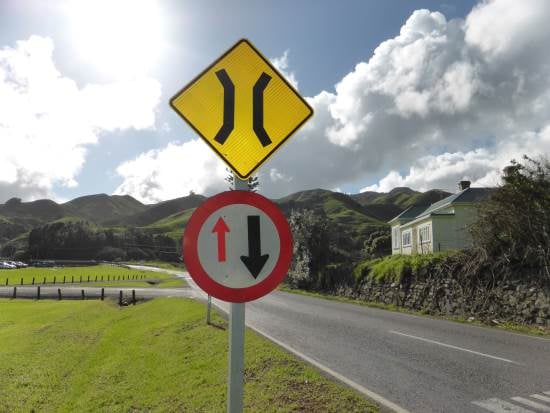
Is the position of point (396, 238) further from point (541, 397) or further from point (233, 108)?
point (233, 108)

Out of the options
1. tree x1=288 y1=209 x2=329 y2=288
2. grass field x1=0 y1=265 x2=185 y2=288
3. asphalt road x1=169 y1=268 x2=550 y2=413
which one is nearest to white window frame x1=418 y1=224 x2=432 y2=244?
tree x1=288 y1=209 x2=329 y2=288

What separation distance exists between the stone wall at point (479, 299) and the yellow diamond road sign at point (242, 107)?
15.1m

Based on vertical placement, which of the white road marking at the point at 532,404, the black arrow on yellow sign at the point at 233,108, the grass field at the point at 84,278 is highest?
the black arrow on yellow sign at the point at 233,108

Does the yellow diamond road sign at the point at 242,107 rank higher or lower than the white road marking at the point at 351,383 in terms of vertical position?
higher

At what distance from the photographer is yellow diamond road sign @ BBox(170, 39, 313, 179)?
3.00m

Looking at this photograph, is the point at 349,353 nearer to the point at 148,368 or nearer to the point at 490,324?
the point at 148,368

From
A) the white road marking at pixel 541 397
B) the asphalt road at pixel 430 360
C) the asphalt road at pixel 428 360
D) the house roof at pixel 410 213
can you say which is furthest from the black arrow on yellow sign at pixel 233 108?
the house roof at pixel 410 213

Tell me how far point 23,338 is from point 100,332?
2586 millimetres

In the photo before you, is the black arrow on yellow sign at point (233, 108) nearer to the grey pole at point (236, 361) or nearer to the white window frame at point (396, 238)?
the grey pole at point (236, 361)

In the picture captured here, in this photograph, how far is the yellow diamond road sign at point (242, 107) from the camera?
3.00m

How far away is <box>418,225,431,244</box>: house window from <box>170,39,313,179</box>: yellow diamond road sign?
35.1m

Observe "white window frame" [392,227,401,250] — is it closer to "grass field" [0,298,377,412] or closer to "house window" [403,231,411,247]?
"house window" [403,231,411,247]

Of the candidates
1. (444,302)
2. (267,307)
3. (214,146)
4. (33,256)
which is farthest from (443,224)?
(33,256)

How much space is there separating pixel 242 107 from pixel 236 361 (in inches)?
66.0
